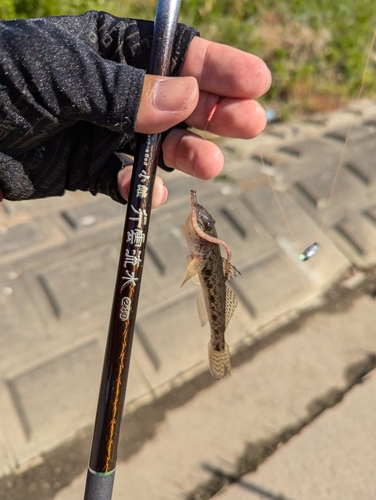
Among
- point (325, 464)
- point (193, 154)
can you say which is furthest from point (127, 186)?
point (325, 464)

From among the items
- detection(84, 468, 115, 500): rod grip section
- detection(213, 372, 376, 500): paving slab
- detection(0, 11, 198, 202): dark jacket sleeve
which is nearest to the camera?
detection(84, 468, 115, 500): rod grip section

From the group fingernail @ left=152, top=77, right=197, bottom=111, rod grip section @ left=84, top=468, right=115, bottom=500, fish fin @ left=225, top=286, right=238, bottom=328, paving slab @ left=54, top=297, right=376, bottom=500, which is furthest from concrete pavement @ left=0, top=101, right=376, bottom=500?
fingernail @ left=152, top=77, right=197, bottom=111

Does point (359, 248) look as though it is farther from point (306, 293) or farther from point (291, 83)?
point (291, 83)

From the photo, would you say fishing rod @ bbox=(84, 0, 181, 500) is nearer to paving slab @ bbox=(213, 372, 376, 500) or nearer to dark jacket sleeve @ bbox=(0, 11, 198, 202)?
dark jacket sleeve @ bbox=(0, 11, 198, 202)

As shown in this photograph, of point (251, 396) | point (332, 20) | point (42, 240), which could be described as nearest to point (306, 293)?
point (251, 396)

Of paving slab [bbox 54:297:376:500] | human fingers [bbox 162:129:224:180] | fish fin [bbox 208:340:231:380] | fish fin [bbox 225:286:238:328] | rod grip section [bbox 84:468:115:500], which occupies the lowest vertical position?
paving slab [bbox 54:297:376:500]

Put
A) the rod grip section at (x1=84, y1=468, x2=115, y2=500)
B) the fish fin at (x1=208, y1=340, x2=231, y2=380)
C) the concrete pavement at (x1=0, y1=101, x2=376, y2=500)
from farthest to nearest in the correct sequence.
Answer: the concrete pavement at (x1=0, y1=101, x2=376, y2=500) → the fish fin at (x1=208, y1=340, x2=231, y2=380) → the rod grip section at (x1=84, y1=468, x2=115, y2=500)
